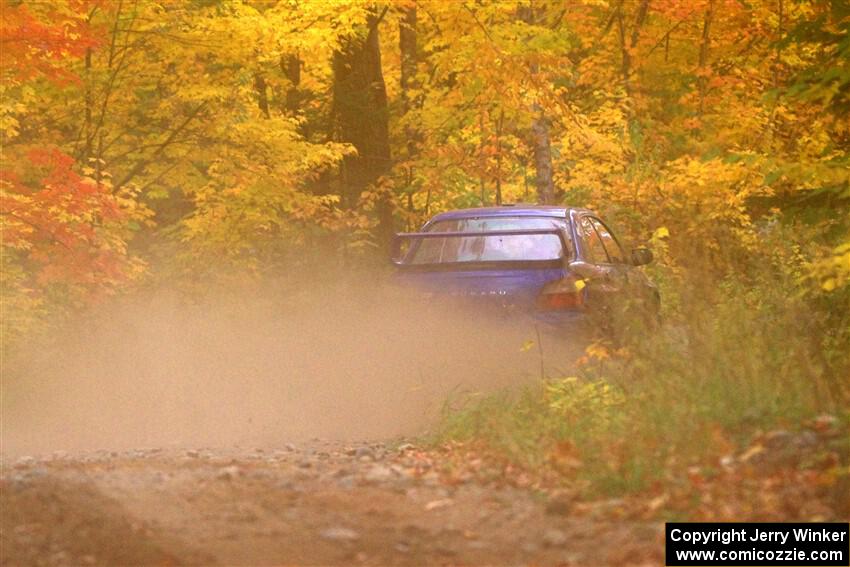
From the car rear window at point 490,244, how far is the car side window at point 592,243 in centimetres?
35

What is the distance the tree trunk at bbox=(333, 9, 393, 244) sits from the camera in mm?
22000

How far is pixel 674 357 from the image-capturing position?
8555 mm

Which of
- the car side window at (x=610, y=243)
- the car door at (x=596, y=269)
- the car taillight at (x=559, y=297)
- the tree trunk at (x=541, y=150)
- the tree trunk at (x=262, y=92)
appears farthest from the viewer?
the tree trunk at (x=262, y=92)

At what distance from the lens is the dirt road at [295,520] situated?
591 centimetres

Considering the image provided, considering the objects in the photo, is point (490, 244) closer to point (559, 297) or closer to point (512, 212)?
point (512, 212)

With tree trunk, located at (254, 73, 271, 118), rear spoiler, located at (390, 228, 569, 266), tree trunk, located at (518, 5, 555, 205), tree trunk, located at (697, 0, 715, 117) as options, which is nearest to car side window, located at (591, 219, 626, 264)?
rear spoiler, located at (390, 228, 569, 266)

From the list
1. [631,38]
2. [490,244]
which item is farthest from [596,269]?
[631,38]

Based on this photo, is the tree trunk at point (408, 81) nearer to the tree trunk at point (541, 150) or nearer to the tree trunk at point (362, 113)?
the tree trunk at point (362, 113)

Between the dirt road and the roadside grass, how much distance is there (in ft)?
1.70

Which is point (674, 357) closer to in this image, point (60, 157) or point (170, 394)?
point (170, 394)

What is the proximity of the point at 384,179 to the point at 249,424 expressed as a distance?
397 inches

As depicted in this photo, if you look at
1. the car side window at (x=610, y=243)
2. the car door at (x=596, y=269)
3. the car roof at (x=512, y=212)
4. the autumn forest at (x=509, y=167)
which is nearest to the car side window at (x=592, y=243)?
the car door at (x=596, y=269)

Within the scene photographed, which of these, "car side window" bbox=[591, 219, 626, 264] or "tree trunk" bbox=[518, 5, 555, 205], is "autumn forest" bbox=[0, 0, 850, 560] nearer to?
"tree trunk" bbox=[518, 5, 555, 205]

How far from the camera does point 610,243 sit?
13648 mm
